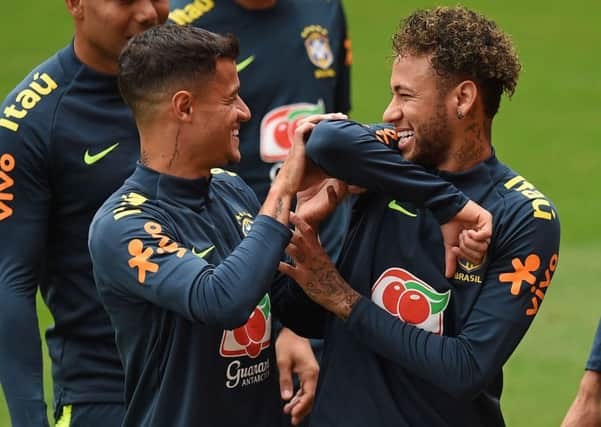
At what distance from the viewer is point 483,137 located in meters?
3.69

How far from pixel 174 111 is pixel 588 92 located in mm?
9918

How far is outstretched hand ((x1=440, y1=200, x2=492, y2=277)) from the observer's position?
134 inches

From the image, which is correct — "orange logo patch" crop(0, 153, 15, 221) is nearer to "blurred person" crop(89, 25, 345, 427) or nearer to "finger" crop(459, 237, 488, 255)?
"blurred person" crop(89, 25, 345, 427)

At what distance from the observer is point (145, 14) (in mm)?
4207

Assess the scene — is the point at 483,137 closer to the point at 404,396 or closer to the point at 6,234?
the point at 404,396

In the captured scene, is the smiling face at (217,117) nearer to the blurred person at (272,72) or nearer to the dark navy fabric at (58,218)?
the dark navy fabric at (58,218)

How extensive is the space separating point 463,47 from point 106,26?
1.20 metres

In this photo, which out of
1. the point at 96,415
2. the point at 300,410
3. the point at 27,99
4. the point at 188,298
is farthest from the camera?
the point at 96,415

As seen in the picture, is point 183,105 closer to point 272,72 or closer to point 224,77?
point 224,77

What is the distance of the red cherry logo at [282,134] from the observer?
5418 millimetres

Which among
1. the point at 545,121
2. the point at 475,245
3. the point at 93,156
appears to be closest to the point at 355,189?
the point at 475,245

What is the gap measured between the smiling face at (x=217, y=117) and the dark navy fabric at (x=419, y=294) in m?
0.27

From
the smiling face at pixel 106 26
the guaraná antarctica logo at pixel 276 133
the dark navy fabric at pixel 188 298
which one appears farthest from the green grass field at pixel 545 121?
the dark navy fabric at pixel 188 298

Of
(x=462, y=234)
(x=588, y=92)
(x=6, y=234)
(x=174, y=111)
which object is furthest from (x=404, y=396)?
(x=588, y=92)
